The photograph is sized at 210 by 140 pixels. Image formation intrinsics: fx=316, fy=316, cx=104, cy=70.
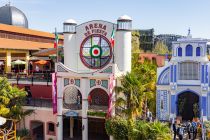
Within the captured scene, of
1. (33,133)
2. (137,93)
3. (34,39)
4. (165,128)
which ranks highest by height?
(34,39)

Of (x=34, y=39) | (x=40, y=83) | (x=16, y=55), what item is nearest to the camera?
(x=40, y=83)

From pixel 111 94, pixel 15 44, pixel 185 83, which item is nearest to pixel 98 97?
pixel 111 94

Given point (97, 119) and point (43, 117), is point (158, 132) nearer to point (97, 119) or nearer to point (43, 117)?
point (97, 119)

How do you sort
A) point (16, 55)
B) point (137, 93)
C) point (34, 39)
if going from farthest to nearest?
1. point (34, 39)
2. point (16, 55)
3. point (137, 93)

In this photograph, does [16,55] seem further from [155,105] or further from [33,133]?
[155,105]

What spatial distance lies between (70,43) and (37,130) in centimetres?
1023

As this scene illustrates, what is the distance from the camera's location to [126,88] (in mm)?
26766

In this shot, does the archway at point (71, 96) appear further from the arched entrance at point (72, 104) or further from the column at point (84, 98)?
the column at point (84, 98)

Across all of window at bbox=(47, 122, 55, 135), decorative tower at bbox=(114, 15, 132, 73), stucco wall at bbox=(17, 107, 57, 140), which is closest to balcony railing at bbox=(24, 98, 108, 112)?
stucco wall at bbox=(17, 107, 57, 140)

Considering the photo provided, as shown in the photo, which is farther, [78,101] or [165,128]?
[78,101]

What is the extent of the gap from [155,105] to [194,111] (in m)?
4.39

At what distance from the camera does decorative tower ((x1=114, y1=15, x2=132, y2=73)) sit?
32.2 m

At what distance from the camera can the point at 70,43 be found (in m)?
34.1

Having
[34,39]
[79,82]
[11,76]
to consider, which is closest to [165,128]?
[79,82]
